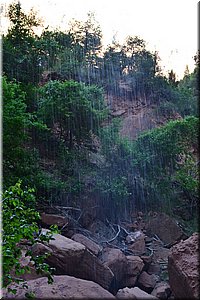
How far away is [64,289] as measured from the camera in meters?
2.77

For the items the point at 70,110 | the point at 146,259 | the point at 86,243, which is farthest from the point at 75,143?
the point at 146,259

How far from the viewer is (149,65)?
10.1 m

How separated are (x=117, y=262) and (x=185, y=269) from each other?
76.3 inches

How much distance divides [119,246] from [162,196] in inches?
73.5

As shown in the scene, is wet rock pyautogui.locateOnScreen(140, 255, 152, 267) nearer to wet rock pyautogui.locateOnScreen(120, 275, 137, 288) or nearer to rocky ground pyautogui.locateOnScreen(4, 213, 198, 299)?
rocky ground pyautogui.locateOnScreen(4, 213, 198, 299)

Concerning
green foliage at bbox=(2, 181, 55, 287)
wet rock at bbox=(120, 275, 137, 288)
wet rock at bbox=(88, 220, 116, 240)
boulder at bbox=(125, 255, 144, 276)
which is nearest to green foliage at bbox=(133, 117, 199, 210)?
wet rock at bbox=(88, 220, 116, 240)

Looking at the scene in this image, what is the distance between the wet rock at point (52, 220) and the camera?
15.6ft

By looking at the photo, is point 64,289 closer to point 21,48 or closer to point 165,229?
point 165,229

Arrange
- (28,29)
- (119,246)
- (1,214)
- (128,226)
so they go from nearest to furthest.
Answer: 1. (1,214)
2. (119,246)
3. (128,226)
4. (28,29)

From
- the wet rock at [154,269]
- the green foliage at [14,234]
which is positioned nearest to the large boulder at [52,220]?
the wet rock at [154,269]

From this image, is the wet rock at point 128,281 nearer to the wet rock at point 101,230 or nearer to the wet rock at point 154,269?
the wet rock at point 154,269

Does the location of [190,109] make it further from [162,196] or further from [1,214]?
[1,214]

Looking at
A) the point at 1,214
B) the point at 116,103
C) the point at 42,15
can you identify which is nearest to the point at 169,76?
the point at 116,103

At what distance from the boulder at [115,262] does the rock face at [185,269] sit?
1.56 m
